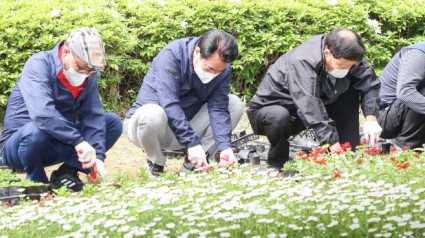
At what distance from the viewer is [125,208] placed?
5691mm

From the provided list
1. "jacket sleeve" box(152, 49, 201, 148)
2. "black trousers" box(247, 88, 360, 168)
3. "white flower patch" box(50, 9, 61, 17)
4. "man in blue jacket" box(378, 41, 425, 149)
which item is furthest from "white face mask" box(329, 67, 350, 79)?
"white flower patch" box(50, 9, 61, 17)

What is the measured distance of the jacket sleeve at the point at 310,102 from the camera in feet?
23.5

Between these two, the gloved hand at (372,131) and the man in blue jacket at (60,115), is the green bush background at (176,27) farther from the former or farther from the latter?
the gloved hand at (372,131)

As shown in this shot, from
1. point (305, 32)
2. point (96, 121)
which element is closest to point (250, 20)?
point (305, 32)

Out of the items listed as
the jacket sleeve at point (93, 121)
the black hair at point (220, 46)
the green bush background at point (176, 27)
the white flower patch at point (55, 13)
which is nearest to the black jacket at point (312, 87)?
the black hair at point (220, 46)

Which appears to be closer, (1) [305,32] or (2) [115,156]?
(2) [115,156]

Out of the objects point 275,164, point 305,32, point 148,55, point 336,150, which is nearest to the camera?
point 336,150

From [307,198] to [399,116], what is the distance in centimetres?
290

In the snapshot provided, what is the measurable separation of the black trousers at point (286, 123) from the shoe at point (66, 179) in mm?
1498

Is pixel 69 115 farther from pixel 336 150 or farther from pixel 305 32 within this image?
pixel 305 32

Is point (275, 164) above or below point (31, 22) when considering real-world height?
below

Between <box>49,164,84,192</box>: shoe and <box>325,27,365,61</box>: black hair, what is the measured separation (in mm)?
2093

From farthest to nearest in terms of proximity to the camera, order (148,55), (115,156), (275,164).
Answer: (148,55) < (115,156) < (275,164)

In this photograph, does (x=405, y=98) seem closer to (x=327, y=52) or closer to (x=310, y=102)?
(x=327, y=52)
